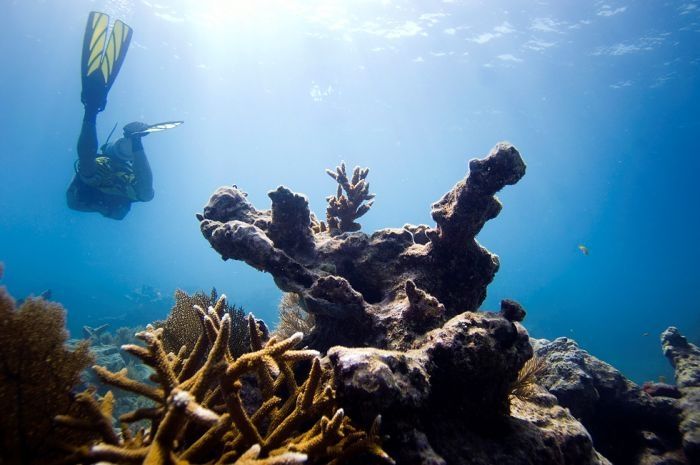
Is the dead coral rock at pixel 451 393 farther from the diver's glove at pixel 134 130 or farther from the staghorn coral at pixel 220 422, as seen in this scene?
the diver's glove at pixel 134 130

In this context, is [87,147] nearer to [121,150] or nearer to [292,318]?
[121,150]

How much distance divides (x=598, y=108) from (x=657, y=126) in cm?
1223

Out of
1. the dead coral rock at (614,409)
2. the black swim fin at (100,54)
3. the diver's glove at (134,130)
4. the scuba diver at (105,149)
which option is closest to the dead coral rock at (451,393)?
the dead coral rock at (614,409)

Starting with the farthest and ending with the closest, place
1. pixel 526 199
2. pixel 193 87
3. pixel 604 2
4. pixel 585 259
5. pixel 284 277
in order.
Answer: pixel 585 259, pixel 526 199, pixel 193 87, pixel 604 2, pixel 284 277

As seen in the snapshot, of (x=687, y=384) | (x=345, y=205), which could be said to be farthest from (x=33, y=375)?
(x=687, y=384)

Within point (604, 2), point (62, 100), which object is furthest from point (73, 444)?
point (62, 100)

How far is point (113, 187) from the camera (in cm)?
975

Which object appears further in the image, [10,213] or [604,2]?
[10,213]

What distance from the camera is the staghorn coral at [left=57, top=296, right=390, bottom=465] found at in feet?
5.38

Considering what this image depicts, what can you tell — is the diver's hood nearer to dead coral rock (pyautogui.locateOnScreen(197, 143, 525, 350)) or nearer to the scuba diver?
the scuba diver

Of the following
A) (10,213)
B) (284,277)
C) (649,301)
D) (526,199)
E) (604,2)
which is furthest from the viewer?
(10,213)

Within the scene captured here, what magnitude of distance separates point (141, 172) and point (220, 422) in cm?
1063

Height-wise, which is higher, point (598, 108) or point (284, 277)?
point (598, 108)

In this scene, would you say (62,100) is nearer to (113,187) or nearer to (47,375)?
(113,187)
